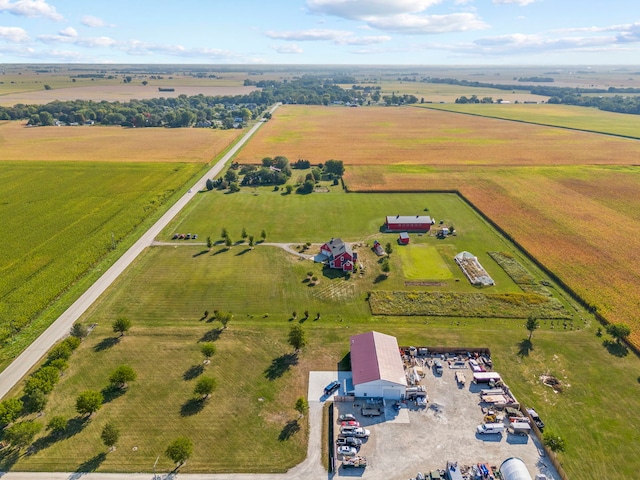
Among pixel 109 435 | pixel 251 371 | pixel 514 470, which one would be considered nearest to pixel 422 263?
pixel 251 371

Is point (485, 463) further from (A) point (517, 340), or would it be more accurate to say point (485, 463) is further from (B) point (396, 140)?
(B) point (396, 140)

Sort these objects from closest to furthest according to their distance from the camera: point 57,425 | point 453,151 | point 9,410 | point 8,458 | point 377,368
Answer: point 8,458 → point 57,425 → point 9,410 → point 377,368 → point 453,151

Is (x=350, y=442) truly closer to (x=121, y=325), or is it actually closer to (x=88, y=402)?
(x=88, y=402)

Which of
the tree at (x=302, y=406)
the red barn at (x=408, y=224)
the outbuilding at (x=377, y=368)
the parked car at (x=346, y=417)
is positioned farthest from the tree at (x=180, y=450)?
the red barn at (x=408, y=224)

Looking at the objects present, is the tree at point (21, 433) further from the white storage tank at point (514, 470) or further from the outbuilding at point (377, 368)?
the white storage tank at point (514, 470)

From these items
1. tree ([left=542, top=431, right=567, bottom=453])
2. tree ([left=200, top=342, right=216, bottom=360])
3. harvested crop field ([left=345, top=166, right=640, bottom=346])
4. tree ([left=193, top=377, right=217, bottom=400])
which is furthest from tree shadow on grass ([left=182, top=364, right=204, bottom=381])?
harvested crop field ([left=345, top=166, right=640, bottom=346])

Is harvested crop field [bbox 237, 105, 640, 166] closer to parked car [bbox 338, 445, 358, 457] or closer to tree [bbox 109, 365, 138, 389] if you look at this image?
tree [bbox 109, 365, 138, 389]

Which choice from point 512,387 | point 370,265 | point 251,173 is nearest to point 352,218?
point 370,265
